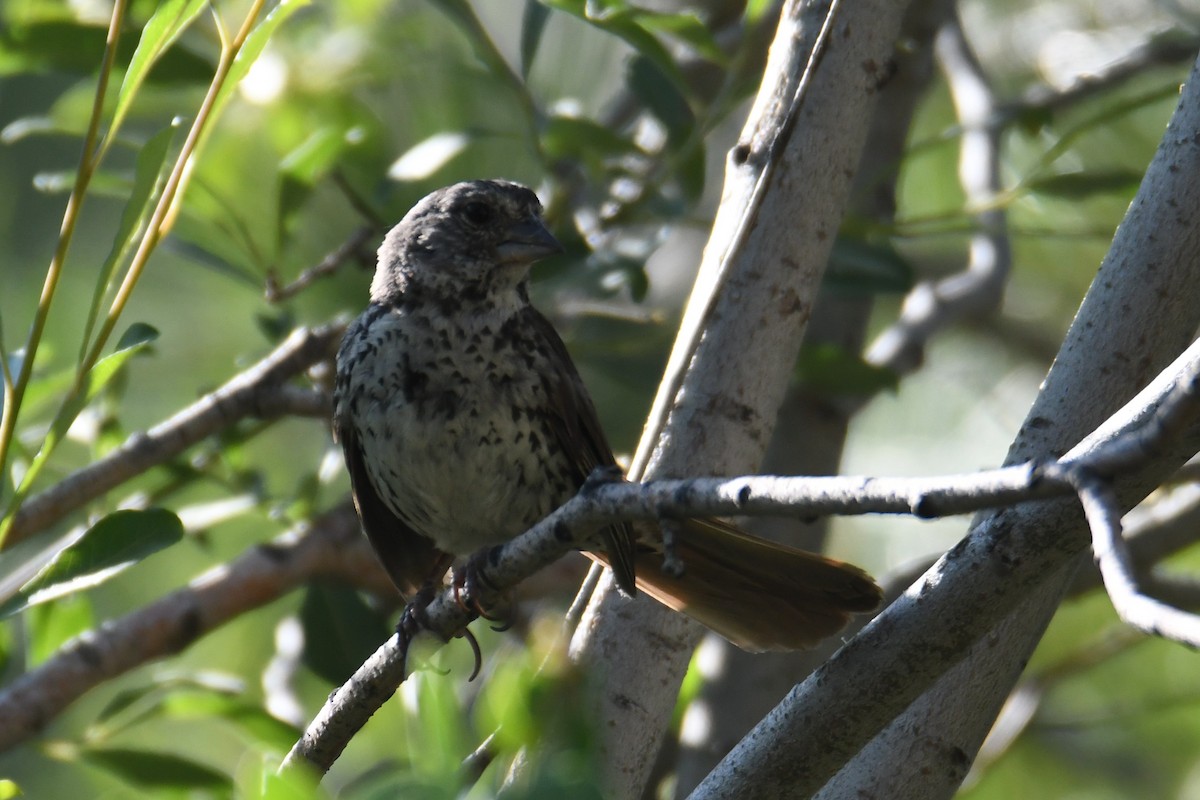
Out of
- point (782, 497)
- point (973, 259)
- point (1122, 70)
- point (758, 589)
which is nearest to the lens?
point (782, 497)

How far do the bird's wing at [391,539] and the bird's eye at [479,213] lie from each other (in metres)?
0.60

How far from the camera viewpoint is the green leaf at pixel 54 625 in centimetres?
326

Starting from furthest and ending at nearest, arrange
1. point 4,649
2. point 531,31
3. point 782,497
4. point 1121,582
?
point 531,31 → point 4,649 → point 782,497 → point 1121,582

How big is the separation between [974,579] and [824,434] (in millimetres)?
2232

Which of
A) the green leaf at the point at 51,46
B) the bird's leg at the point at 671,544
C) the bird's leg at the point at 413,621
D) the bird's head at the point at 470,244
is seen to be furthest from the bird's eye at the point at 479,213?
the bird's leg at the point at 671,544

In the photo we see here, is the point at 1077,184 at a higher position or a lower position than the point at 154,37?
higher

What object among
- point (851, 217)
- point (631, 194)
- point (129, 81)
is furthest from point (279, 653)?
point (129, 81)

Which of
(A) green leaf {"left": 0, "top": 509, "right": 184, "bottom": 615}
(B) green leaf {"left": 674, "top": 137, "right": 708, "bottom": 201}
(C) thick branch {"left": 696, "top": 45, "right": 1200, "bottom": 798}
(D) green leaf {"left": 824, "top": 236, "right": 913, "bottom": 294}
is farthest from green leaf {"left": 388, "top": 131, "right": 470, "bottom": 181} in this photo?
(C) thick branch {"left": 696, "top": 45, "right": 1200, "bottom": 798}

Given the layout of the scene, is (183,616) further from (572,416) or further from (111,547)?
(111,547)

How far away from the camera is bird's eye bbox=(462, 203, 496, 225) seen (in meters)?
3.40

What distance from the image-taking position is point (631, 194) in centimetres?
401

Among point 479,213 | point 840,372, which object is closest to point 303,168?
point 479,213

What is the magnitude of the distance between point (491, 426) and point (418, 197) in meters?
1.55

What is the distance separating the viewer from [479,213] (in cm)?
341
